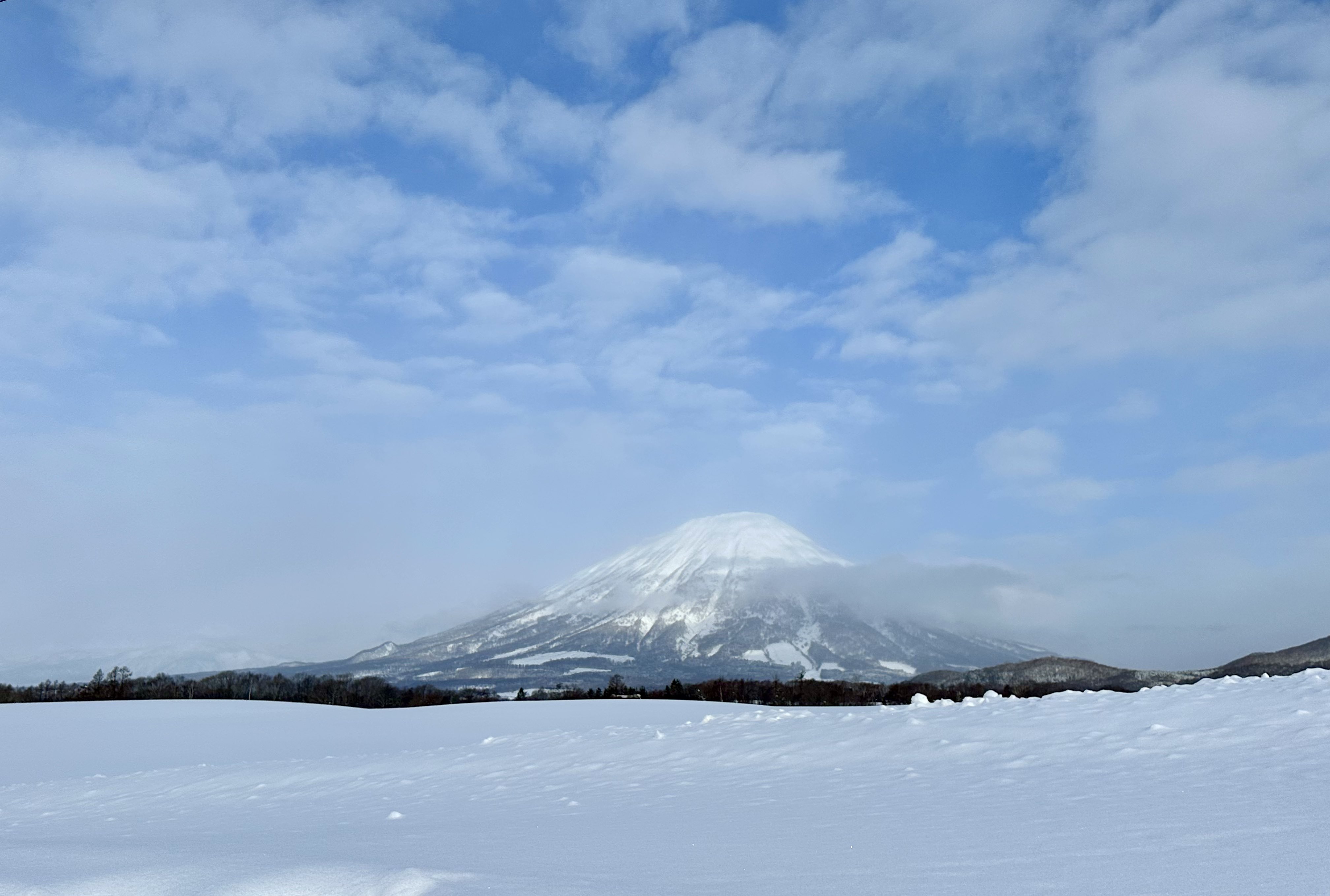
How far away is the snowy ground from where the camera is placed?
464 cm

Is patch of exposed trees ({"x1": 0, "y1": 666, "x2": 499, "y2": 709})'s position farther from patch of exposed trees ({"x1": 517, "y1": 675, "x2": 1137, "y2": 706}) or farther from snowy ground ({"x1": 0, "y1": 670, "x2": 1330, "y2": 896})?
snowy ground ({"x1": 0, "y1": 670, "x2": 1330, "y2": 896})

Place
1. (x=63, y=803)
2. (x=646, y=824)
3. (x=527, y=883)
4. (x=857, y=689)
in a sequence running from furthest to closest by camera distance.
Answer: (x=857, y=689), (x=63, y=803), (x=646, y=824), (x=527, y=883)

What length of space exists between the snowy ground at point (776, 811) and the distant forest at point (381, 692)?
132 ft

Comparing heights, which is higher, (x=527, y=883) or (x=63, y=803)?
(x=527, y=883)

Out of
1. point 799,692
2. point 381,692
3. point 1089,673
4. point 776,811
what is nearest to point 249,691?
point 381,692

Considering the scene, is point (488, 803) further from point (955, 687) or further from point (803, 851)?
point (955, 687)

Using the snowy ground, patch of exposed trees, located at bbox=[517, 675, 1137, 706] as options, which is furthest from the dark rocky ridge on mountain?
the snowy ground

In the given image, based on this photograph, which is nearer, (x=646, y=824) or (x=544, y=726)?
(x=646, y=824)

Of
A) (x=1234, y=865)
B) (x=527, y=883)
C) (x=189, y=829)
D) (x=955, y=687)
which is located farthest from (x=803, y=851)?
(x=955, y=687)

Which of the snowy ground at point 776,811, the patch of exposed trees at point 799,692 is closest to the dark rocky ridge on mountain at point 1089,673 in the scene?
the patch of exposed trees at point 799,692

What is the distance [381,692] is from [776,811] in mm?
79409

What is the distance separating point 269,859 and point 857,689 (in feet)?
233

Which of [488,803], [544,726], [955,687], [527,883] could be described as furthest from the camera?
[955,687]

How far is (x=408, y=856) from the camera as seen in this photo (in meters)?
6.12
